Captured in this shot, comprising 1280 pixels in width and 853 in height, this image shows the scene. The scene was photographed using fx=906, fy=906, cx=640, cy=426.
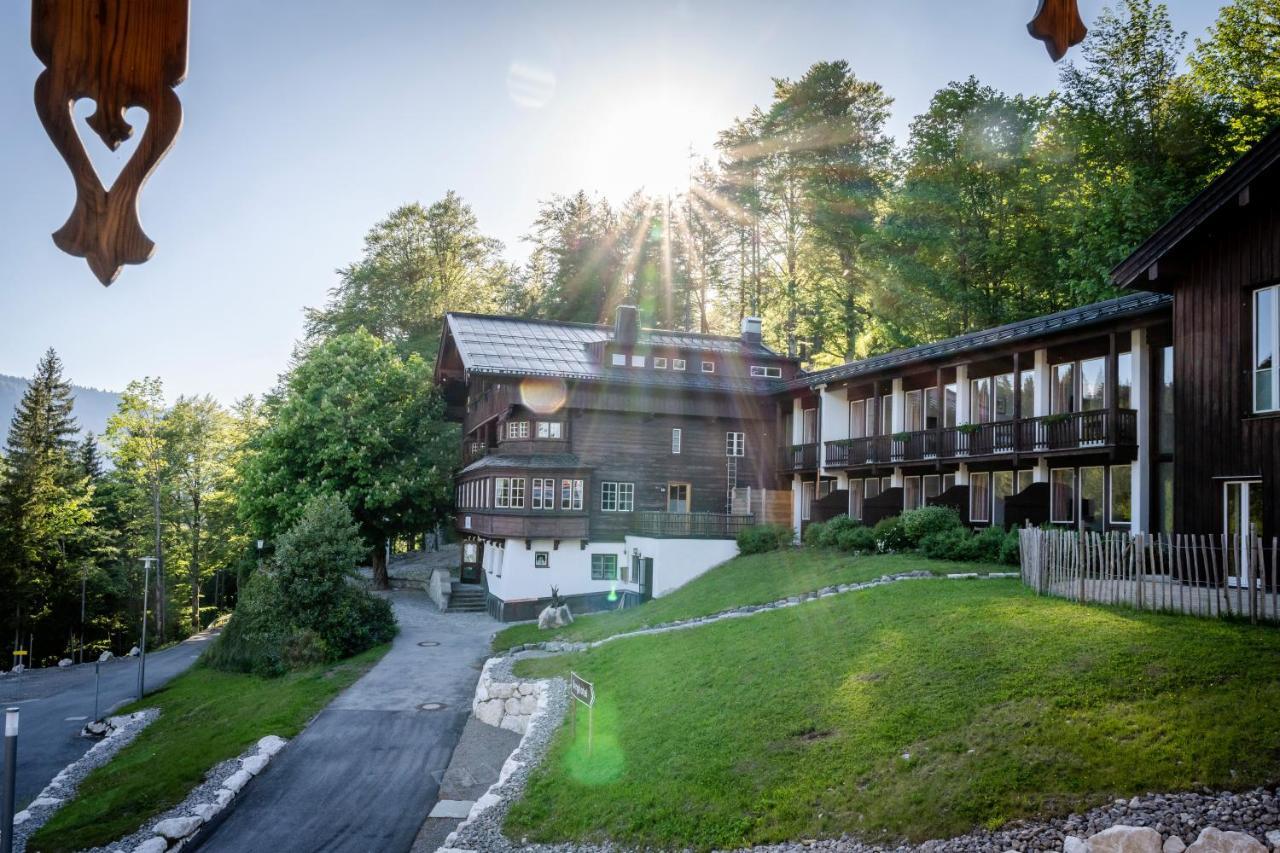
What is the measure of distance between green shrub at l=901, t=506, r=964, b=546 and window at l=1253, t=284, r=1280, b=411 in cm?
1046

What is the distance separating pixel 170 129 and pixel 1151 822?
10.2 m

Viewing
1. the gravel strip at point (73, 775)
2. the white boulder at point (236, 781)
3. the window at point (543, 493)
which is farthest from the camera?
the window at point (543, 493)

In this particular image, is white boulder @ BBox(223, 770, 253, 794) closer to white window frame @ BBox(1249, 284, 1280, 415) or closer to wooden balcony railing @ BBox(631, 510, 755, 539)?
wooden balcony railing @ BBox(631, 510, 755, 539)

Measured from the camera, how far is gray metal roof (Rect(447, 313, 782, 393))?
38.3 meters

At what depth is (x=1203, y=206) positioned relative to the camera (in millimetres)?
17938

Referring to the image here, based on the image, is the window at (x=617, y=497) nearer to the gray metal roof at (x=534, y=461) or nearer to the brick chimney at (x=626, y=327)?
the gray metal roof at (x=534, y=461)

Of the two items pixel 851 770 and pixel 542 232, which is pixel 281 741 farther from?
pixel 542 232

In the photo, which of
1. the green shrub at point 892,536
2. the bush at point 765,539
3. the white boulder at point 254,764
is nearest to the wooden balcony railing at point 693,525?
the bush at point 765,539

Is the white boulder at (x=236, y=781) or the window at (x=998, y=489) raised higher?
the window at (x=998, y=489)

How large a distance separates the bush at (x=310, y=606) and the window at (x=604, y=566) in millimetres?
8496

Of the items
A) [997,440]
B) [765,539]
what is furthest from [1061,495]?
[765,539]

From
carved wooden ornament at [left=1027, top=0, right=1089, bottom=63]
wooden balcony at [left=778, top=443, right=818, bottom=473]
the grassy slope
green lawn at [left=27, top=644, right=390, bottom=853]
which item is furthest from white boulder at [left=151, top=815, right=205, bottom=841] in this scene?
wooden balcony at [left=778, top=443, right=818, bottom=473]

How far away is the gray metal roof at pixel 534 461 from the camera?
3650 centimetres

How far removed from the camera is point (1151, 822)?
8898 millimetres
